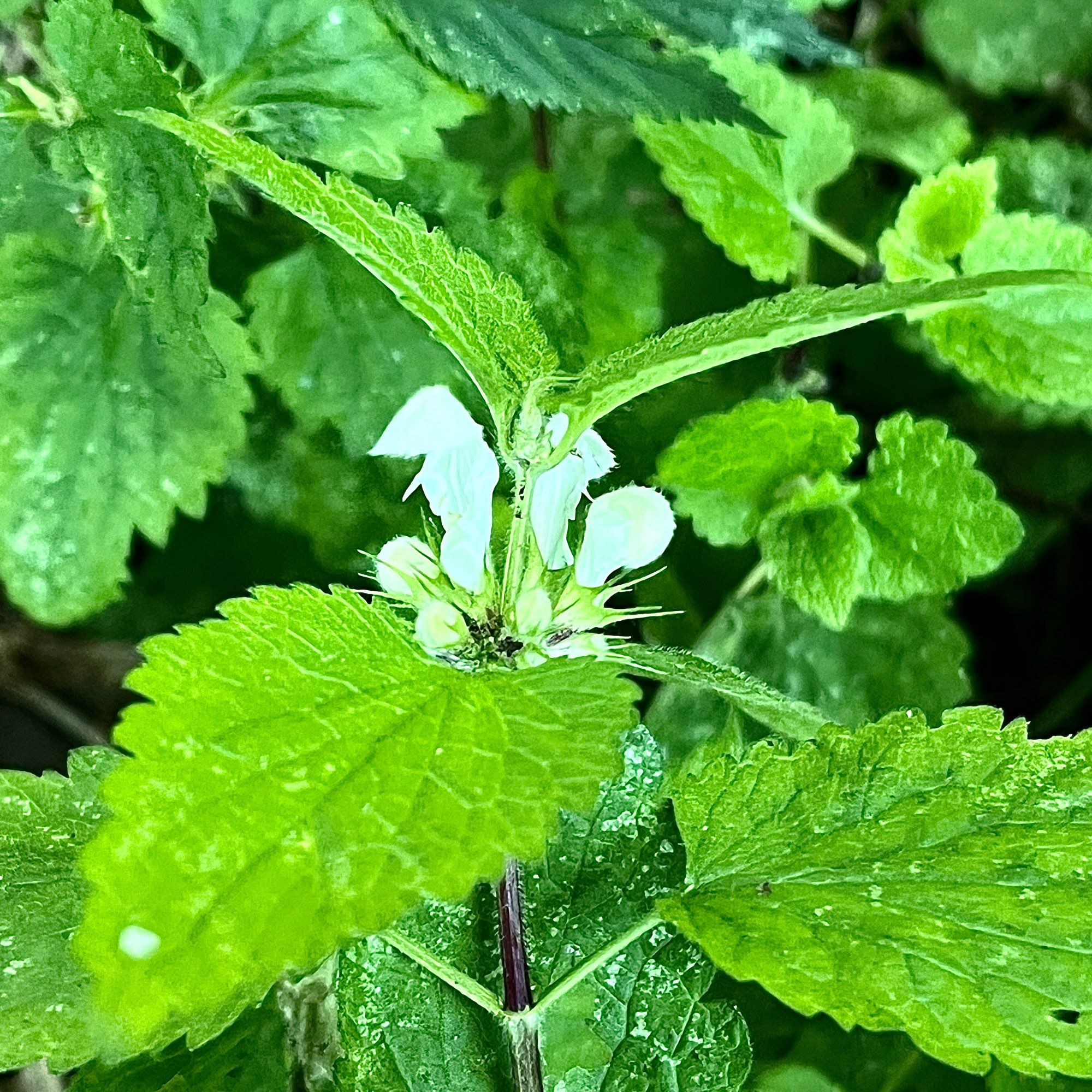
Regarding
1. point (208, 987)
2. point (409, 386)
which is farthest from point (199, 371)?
point (208, 987)

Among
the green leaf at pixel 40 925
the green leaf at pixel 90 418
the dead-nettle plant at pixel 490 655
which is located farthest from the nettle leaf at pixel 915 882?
the green leaf at pixel 90 418

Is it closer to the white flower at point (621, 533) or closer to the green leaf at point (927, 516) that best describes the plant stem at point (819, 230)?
the green leaf at point (927, 516)

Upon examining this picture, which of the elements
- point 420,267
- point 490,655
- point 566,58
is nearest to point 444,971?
point 490,655

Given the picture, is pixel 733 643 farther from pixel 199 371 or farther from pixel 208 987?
pixel 208 987

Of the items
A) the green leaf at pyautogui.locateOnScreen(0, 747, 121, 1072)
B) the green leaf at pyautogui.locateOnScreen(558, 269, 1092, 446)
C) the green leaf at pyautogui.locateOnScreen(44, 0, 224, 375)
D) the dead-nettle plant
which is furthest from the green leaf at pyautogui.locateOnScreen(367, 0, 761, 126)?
the green leaf at pyautogui.locateOnScreen(0, 747, 121, 1072)

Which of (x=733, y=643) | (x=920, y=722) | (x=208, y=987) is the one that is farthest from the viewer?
(x=733, y=643)

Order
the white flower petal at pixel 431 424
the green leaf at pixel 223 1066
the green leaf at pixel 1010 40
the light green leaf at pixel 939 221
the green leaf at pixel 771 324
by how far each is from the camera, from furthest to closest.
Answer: the green leaf at pixel 1010 40 < the light green leaf at pixel 939 221 < the green leaf at pixel 223 1066 < the white flower petal at pixel 431 424 < the green leaf at pixel 771 324

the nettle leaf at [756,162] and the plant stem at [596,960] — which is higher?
the nettle leaf at [756,162]

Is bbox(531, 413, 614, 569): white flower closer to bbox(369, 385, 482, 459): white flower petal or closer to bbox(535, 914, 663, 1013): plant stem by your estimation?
bbox(369, 385, 482, 459): white flower petal
